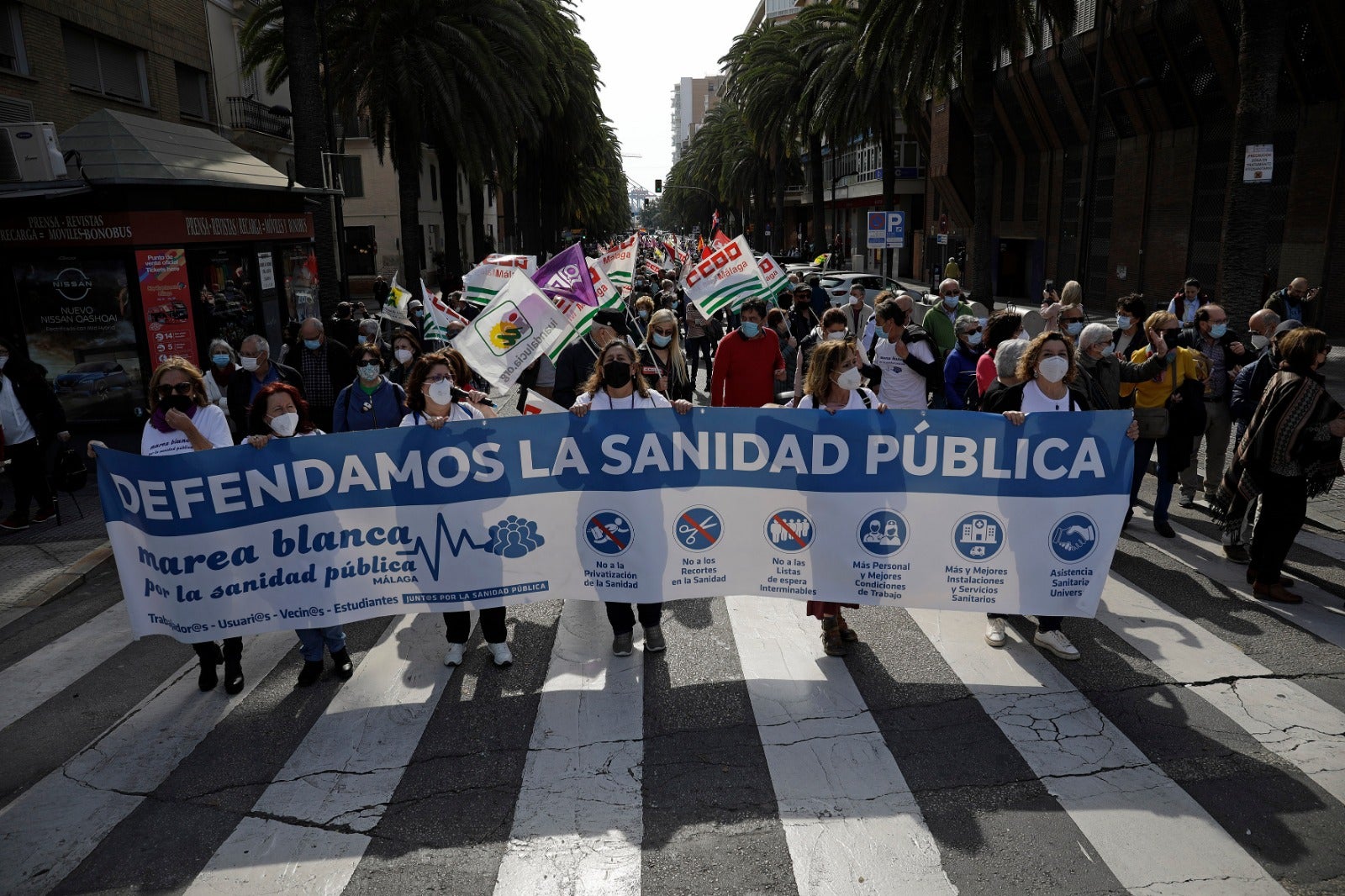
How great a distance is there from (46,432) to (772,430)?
7435mm

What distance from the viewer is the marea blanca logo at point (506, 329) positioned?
24.4 ft

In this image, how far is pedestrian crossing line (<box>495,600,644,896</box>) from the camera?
3877 millimetres

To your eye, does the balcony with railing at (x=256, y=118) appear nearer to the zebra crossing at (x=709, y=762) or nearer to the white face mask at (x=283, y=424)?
the zebra crossing at (x=709, y=762)

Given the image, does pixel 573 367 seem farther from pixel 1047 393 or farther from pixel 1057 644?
pixel 1057 644

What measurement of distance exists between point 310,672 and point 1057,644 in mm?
4451

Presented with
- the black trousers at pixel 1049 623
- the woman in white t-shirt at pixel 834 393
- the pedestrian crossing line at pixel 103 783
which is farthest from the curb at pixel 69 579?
the black trousers at pixel 1049 623

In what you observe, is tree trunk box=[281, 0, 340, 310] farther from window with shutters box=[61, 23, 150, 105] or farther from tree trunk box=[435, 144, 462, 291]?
tree trunk box=[435, 144, 462, 291]

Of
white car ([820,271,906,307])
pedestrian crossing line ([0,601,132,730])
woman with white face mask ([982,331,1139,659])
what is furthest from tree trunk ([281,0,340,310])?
woman with white face mask ([982,331,1139,659])

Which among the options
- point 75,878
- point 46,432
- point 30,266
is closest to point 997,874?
point 75,878

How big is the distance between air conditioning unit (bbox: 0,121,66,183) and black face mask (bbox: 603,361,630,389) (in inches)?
350

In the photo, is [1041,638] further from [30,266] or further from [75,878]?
[30,266]

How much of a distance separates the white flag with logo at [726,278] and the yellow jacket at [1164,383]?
14.1 feet

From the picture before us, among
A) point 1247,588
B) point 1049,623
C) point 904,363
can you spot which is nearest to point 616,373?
point 1049,623

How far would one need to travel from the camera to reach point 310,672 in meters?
5.68
